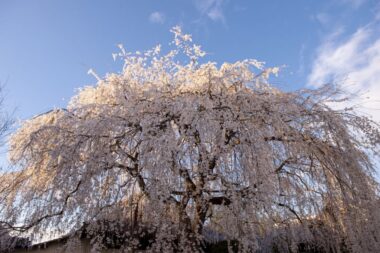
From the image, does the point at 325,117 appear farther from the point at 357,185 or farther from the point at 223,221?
the point at 223,221

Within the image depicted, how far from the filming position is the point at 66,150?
5695 mm

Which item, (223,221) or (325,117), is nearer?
(223,221)

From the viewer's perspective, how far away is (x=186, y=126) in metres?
5.61

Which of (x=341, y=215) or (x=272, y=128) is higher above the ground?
(x=272, y=128)

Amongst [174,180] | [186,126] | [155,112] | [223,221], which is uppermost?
[155,112]

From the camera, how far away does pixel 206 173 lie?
5.19 metres

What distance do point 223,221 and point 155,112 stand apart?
2.04m

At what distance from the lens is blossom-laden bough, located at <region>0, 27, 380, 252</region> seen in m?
5.19

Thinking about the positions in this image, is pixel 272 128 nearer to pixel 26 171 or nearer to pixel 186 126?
pixel 186 126

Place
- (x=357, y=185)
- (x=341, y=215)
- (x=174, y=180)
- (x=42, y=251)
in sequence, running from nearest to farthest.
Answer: (x=174, y=180)
(x=357, y=185)
(x=341, y=215)
(x=42, y=251)

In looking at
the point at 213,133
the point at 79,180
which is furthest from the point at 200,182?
the point at 79,180

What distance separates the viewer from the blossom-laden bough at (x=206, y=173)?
519 cm

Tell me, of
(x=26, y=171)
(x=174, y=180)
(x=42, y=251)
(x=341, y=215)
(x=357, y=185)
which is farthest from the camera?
(x=42, y=251)

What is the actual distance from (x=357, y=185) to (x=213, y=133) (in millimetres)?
2311
